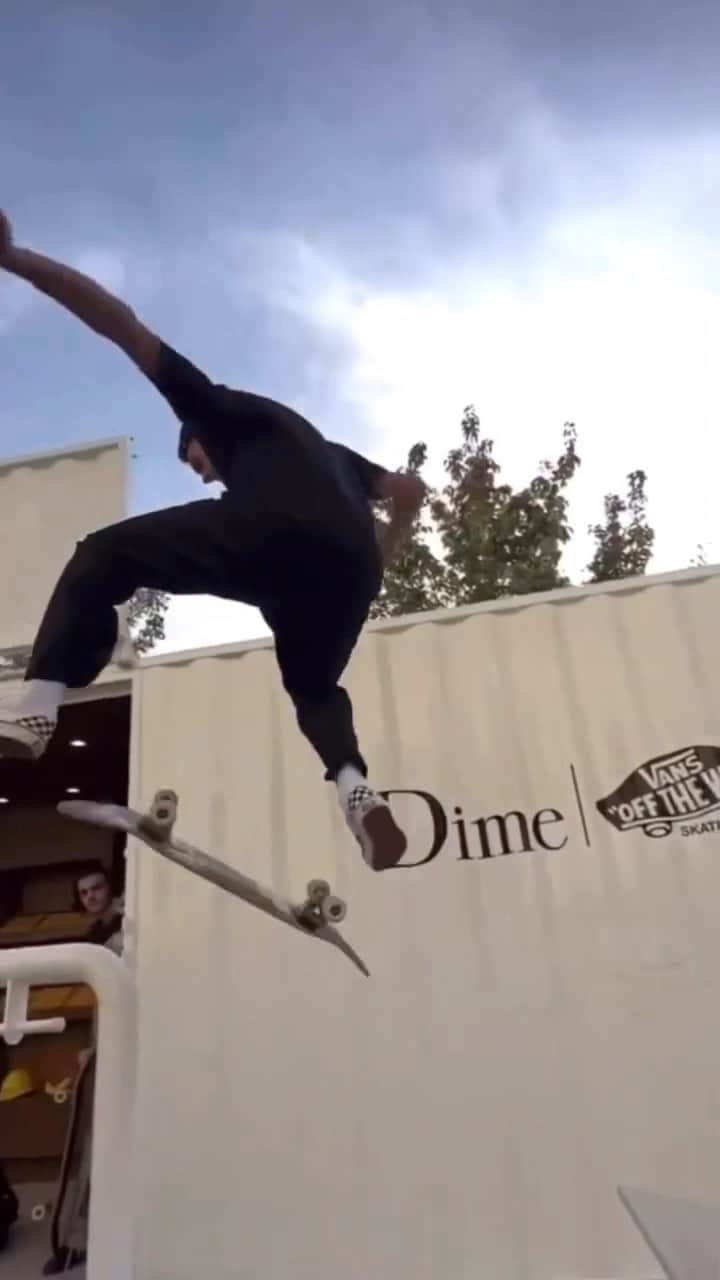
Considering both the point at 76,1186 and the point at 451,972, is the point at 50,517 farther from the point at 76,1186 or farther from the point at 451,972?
the point at 76,1186

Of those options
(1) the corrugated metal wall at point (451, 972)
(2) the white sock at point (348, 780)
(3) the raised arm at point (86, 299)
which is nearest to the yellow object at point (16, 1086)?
(1) the corrugated metal wall at point (451, 972)

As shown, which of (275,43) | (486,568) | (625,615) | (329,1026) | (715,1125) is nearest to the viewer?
(275,43)

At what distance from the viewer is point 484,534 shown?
8.08m

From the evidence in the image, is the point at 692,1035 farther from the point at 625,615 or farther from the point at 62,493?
the point at 62,493

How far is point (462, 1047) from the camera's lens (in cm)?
341

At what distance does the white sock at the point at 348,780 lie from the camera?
248cm

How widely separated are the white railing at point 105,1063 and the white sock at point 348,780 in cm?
65

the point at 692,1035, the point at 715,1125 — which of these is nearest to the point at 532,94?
the point at 692,1035

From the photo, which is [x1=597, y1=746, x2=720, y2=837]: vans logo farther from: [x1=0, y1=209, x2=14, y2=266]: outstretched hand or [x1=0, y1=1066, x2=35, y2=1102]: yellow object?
[x1=0, y1=1066, x2=35, y2=1102]: yellow object

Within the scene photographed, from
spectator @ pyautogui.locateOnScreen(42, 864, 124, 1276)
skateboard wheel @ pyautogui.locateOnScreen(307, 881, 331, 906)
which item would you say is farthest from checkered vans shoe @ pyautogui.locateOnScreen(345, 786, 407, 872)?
spectator @ pyautogui.locateOnScreen(42, 864, 124, 1276)

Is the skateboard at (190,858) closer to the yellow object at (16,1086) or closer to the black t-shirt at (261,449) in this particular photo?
the black t-shirt at (261,449)

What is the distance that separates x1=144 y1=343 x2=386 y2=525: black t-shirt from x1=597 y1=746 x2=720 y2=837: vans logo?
1.86 meters

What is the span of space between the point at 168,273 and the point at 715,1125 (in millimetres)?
3175

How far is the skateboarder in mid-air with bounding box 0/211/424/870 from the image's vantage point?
7.07 ft
